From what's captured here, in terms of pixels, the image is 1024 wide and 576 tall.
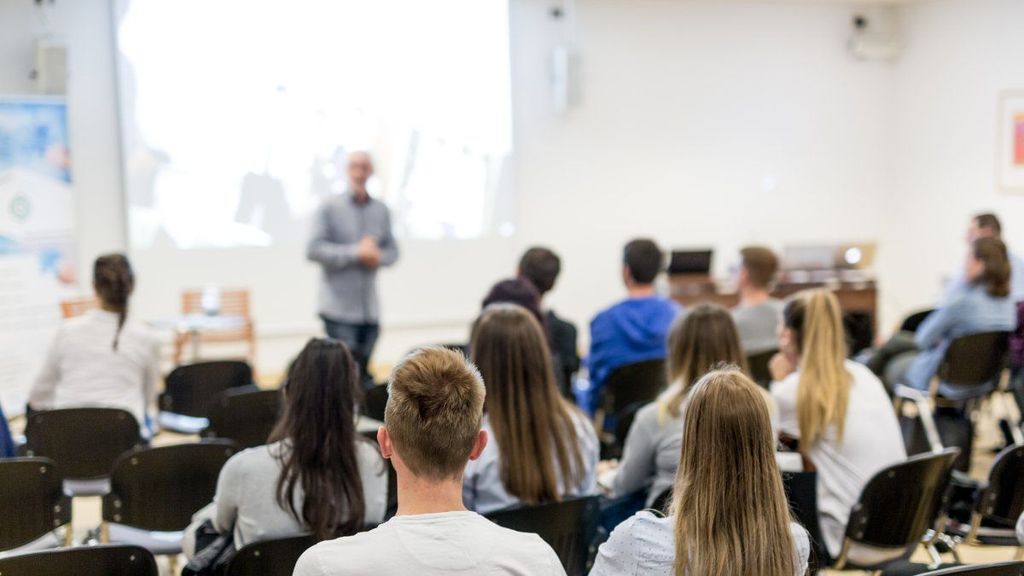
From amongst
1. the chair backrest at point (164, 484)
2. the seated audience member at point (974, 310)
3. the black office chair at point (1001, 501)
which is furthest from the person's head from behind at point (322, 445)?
the seated audience member at point (974, 310)

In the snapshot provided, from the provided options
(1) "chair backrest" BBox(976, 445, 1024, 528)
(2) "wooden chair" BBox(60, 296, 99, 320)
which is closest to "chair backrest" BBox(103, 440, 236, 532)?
(1) "chair backrest" BBox(976, 445, 1024, 528)

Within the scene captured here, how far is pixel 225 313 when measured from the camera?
7992 mm

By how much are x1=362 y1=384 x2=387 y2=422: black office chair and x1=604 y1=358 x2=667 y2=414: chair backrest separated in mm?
1014

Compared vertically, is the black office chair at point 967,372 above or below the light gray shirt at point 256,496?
below

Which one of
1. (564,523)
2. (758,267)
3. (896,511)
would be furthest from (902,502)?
(758,267)

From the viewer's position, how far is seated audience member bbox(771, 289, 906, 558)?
3268 mm

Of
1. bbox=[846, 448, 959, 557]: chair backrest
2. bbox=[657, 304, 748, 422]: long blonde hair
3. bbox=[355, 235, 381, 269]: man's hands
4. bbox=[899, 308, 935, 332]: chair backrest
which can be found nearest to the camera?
bbox=[846, 448, 959, 557]: chair backrest

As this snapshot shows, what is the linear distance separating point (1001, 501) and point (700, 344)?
1.13 m

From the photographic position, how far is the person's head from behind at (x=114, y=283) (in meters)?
4.19

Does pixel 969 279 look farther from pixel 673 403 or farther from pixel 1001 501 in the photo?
pixel 673 403

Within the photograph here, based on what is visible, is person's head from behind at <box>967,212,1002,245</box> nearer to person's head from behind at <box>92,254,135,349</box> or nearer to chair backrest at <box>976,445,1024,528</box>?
chair backrest at <box>976,445,1024,528</box>

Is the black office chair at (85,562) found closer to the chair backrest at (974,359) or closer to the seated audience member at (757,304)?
the seated audience member at (757,304)

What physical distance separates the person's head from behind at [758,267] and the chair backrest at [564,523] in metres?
2.42

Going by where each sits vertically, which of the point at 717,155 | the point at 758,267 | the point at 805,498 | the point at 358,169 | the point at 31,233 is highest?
the point at 717,155
